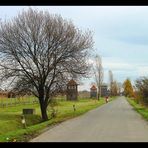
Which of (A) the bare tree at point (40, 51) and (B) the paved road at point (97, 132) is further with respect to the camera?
(A) the bare tree at point (40, 51)

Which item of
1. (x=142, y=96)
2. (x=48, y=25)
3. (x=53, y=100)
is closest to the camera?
(x=48, y=25)

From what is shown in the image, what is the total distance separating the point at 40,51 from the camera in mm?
31984

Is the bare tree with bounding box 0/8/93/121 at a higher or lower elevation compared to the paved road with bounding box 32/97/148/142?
higher

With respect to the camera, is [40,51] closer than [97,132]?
No

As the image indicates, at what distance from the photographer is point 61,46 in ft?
105

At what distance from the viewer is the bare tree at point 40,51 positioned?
31484 millimetres

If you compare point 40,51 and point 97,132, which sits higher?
point 40,51

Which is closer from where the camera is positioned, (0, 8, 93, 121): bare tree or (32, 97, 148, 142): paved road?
(32, 97, 148, 142): paved road

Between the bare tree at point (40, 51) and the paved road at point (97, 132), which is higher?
the bare tree at point (40, 51)

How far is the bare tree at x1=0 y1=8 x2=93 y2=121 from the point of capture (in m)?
31.5
